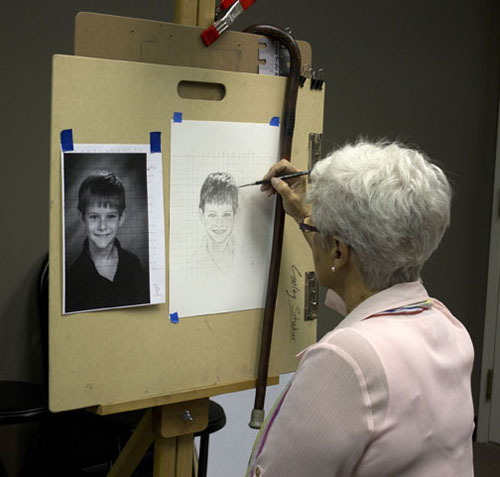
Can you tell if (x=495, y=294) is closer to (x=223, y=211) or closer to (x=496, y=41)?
(x=496, y=41)

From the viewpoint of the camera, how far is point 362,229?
44.3 inches

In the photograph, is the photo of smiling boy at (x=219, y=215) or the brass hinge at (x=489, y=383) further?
the brass hinge at (x=489, y=383)

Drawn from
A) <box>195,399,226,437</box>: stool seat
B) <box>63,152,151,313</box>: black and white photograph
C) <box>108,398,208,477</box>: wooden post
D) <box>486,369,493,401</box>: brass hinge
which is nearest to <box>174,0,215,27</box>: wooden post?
<box>63,152,151,313</box>: black and white photograph

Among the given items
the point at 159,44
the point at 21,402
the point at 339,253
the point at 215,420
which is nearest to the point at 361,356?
the point at 339,253

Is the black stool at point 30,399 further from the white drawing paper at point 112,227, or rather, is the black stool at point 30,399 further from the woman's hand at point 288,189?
the woman's hand at point 288,189

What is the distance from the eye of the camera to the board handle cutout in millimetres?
1451

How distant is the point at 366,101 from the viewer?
2984mm

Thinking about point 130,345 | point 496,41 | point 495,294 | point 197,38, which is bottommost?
point 495,294

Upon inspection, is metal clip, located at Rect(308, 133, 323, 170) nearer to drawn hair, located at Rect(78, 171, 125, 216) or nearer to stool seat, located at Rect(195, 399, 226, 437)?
drawn hair, located at Rect(78, 171, 125, 216)

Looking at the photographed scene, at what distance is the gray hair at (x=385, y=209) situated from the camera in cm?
111

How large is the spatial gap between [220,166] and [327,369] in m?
0.64

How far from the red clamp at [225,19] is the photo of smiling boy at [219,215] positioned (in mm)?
297

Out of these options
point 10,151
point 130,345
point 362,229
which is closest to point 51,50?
point 10,151
